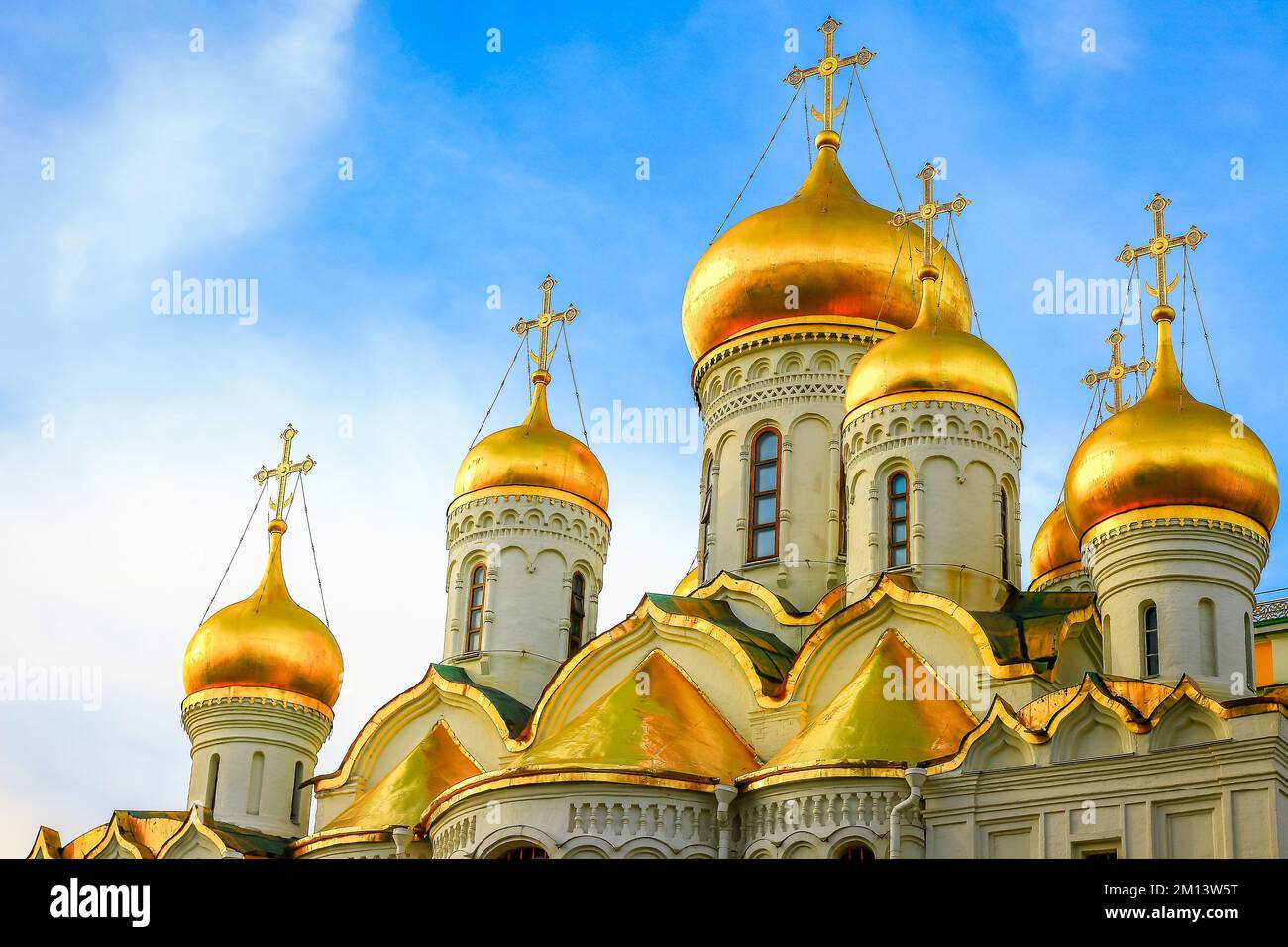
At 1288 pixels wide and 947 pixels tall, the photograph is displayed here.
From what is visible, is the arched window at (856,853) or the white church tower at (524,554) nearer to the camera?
the arched window at (856,853)

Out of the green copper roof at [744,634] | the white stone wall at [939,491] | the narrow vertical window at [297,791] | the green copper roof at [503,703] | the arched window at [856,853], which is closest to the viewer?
the arched window at [856,853]

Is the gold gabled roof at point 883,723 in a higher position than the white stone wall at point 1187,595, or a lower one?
lower

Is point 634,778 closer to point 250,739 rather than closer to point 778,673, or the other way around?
point 778,673

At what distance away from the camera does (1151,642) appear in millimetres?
17500

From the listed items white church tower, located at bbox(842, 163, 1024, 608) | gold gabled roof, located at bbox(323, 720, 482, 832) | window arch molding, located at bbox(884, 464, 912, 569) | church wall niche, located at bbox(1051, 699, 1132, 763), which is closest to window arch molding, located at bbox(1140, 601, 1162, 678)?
church wall niche, located at bbox(1051, 699, 1132, 763)

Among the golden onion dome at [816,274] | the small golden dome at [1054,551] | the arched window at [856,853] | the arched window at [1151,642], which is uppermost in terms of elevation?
the golden onion dome at [816,274]

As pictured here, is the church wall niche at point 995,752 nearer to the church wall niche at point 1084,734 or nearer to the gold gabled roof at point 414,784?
the church wall niche at point 1084,734

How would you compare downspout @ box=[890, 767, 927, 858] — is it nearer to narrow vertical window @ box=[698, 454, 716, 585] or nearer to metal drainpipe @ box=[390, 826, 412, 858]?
metal drainpipe @ box=[390, 826, 412, 858]

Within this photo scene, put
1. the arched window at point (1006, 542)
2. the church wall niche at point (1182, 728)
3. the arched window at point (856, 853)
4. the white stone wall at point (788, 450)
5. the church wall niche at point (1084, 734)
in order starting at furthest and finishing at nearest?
1. the white stone wall at point (788, 450)
2. the arched window at point (1006, 542)
3. the arched window at point (856, 853)
4. the church wall niche at point (1084, 734)
5. the church wall niche at point (1182, 728)

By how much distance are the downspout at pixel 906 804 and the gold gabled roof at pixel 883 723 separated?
0.39 m

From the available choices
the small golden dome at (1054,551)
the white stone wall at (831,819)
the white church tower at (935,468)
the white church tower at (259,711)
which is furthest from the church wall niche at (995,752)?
the white church tower at (259,711)

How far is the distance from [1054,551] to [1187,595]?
693cm

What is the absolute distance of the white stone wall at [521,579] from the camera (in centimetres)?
2214
